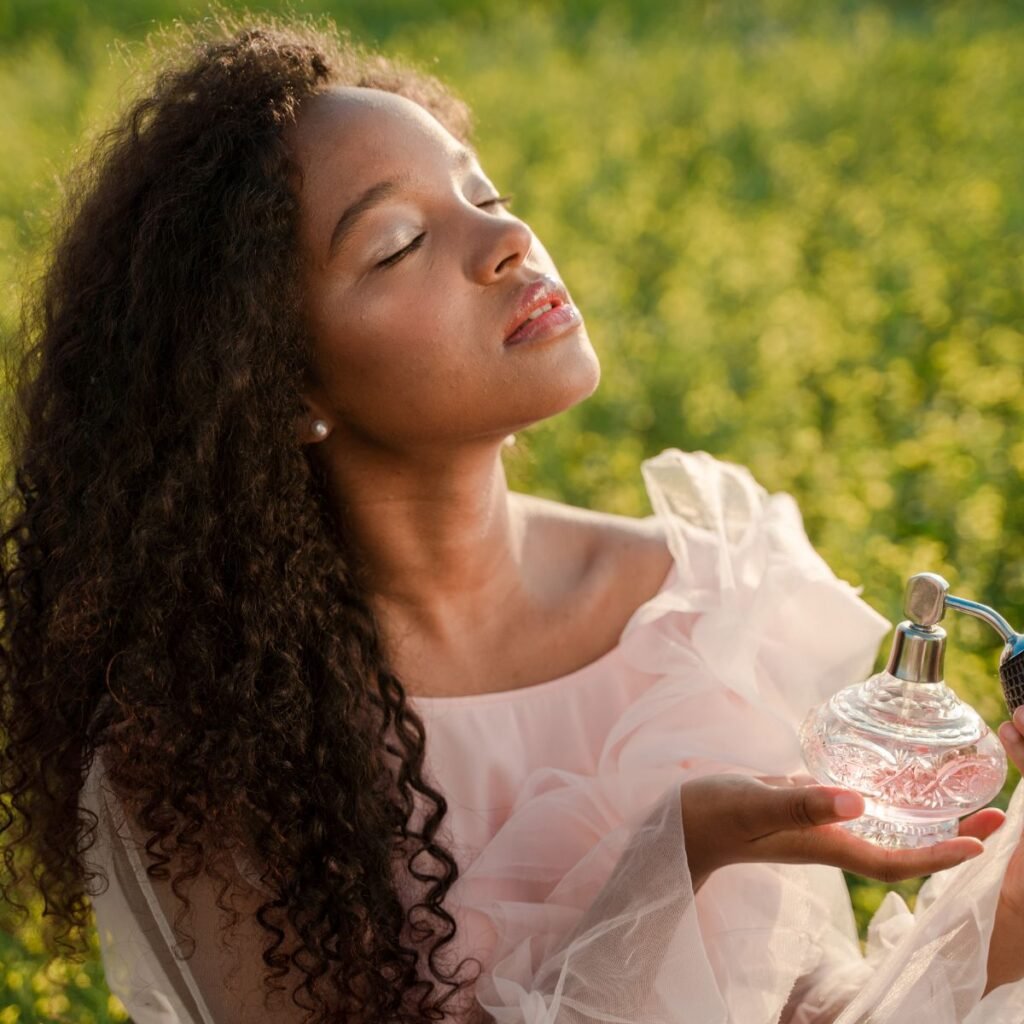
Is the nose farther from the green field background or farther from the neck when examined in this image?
the green field background

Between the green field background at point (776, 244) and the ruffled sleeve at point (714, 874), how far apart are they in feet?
2.52

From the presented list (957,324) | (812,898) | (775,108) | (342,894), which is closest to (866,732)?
(812,898)

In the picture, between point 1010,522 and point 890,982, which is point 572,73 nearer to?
point 1010,522

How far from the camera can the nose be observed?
2301 mm

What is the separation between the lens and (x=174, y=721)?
242cm

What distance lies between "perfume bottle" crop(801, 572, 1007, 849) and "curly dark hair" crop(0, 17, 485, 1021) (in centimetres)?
82

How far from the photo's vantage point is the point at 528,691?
2.70 metres

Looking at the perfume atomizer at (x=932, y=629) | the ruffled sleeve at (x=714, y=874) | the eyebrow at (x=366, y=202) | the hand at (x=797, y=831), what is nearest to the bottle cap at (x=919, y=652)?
the perfume atomizer at (x=932, y=629)

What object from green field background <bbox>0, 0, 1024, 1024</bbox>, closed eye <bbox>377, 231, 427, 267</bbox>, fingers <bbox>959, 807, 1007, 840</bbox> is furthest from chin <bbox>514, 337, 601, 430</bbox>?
green field background <bbox>0, 0, 1024, 1024</bbox>

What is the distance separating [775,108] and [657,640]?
6.85m

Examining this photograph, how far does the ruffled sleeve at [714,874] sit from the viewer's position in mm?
2219

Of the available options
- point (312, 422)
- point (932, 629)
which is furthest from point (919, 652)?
point (312, 422)

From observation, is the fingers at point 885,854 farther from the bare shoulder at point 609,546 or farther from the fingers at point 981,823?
the bare shoulder at point 609,546

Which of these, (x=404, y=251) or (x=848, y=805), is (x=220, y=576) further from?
(x=848, y=805)
